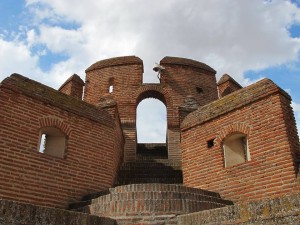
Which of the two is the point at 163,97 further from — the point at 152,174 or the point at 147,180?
the point at 147,180

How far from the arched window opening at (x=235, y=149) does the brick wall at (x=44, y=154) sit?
3.24m

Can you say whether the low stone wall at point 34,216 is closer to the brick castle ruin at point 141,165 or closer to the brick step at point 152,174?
the brick castle ruin at point 141,165

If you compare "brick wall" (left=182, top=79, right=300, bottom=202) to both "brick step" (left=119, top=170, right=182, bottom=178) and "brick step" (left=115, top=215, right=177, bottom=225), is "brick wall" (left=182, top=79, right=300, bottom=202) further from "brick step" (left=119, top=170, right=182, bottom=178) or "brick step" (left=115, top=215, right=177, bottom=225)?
"brick step" (left=115, top=215, right=177, bottom=225)

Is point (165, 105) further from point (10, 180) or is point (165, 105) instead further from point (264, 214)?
point (264, 214)

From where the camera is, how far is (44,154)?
7785 millimetres

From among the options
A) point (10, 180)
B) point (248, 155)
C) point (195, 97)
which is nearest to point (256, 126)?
point (248, 155)

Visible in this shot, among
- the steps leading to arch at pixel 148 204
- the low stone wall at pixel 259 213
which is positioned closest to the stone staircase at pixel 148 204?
the steps leading to arch at pixel 148 204

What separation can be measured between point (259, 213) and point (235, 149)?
4.70 m

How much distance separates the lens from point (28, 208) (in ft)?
12.6

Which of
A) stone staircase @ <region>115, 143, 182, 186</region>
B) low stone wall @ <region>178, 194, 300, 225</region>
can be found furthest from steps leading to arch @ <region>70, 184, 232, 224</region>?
stone staircase @ <region>115, 143, 182, 186</region>

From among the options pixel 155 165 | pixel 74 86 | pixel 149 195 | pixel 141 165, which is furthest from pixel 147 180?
pixel 74 86

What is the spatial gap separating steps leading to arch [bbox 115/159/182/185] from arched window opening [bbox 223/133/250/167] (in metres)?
2.04

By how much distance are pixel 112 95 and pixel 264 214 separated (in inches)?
441

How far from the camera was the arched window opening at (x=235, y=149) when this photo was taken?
27.7ft
